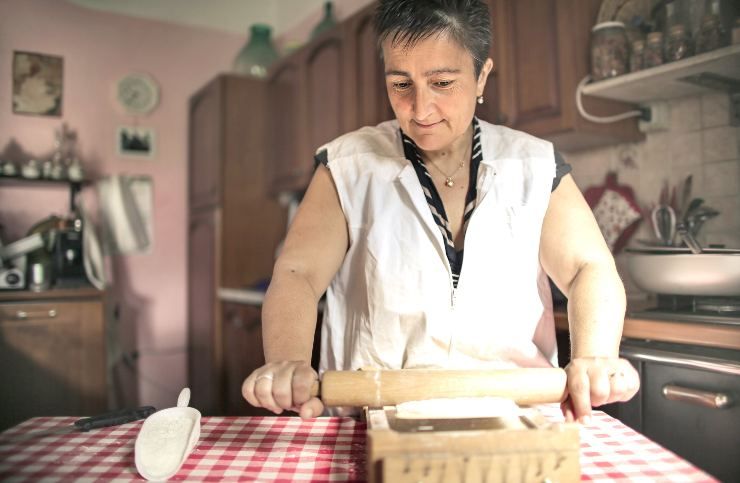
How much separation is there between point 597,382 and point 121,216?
1.79m

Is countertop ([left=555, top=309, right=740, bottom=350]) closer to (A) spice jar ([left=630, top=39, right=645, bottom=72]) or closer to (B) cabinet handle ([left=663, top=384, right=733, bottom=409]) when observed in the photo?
(B) cabinet handle ([left=663, top=384, right=733, bottom=409])

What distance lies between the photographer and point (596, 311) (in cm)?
57

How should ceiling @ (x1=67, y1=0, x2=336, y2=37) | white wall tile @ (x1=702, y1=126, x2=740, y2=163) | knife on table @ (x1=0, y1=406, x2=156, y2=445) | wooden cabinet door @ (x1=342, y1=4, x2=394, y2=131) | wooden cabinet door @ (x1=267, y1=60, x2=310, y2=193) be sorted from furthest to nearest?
wooden cabinet door @ (x1=267, y1=60, x2=310, y2=193) < wooden cabinet door @ (x1=342, y1=4, x2=394, y2=131) < ceiling @ (x1=67, y1=0, x2=336, y2=37) < white wall tile @ (x1=702, y1=126, x2=740, y2=163) < knife on table @ (x1=0, y1=406, x2=156, y2=445)

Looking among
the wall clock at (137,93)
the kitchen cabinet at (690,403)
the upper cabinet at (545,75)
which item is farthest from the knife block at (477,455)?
the wall clock at (137,93)

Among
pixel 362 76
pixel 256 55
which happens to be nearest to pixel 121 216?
pixel 256 55

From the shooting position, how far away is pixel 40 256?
1.33 meters

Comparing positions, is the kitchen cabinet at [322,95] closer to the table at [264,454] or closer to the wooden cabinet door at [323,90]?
the wooden cabinet door at [323,90]

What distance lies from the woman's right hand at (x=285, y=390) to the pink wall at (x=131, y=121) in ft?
Result: 1.70

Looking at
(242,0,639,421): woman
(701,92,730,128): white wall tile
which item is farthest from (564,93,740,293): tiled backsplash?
(242,0,639,421): woman

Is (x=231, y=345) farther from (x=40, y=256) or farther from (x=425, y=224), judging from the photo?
(x=425, y=224)

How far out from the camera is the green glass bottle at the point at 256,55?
2.11 metres

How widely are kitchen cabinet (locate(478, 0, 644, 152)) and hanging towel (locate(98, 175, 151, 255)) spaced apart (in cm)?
125

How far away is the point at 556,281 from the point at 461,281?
121 millimetres

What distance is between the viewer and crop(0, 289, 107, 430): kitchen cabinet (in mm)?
784
